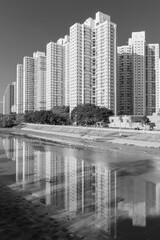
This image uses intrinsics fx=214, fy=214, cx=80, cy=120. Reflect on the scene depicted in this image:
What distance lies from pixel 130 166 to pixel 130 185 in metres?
8.80

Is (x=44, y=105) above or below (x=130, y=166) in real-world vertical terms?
above

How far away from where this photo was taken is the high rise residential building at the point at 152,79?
163 m

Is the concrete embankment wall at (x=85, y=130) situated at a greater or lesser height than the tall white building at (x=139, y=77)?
lesser

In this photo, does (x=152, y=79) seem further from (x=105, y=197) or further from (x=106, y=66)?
(x=105, y=197)

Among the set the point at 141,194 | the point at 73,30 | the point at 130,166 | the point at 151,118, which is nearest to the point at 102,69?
the point at 73,30

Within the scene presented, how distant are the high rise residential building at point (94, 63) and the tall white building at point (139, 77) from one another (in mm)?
31926

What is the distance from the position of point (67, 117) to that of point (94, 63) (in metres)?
46.0

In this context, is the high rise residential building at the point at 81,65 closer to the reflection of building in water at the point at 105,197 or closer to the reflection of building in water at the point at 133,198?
the reflection of building in water at the point at 105,197

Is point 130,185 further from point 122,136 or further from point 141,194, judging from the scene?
point 122,136

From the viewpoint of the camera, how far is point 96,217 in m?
14.5

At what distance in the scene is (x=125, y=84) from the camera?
166 meters

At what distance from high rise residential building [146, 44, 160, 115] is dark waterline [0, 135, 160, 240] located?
139379mm

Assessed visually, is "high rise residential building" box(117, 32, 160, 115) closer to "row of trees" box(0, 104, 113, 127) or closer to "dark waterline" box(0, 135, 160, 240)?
"row of trees" box(0, 104, 113, 127)

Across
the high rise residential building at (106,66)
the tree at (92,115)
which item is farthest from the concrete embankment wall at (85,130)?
the high rise residential building at (106,66)
